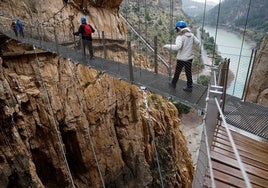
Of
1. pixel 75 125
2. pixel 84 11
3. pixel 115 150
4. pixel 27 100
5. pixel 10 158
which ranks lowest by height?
pixel 115 150

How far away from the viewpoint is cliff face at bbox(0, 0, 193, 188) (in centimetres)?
437

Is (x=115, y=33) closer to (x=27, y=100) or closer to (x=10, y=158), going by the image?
(x=27, y=100)

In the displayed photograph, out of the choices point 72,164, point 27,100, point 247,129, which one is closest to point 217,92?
point 247,129

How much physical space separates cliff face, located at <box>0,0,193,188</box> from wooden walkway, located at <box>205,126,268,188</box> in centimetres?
351

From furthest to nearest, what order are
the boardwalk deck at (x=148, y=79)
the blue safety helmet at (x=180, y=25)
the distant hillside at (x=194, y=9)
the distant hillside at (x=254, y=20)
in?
the distant hillside at (x=194, y=9) < the distant hillside at (x=254, y=20) < the boardwalk deck at (x=148, y=79) < the blue safety helmet at (x=180, y=25)

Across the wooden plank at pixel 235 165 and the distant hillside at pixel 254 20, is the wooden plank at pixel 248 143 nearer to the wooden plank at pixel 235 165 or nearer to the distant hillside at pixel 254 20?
the wooden plank at pixel 235 165

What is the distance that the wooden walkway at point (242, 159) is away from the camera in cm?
161

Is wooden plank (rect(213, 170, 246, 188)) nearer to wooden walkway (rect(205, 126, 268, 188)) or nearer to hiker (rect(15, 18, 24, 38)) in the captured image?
wooden walkway (rect(205, 126, 268, 188))

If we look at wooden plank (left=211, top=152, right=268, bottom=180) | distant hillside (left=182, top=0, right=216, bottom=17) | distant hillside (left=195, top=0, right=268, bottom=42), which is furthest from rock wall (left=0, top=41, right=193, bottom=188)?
distant hillside (left=182, top=0, right=216, bottom=17)

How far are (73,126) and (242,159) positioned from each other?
Answer: 470 centimetres

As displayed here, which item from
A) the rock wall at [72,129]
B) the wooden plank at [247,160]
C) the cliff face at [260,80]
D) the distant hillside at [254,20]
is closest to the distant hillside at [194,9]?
the distant hillside at [254,20]

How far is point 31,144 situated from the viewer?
5.14m

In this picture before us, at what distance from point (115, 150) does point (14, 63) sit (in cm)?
361

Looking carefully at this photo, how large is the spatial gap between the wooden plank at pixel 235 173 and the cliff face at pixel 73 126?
3554mm
